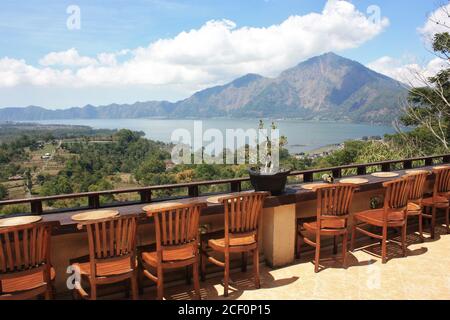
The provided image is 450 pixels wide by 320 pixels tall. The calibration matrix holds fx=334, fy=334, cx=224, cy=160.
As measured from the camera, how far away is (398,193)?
3.60 m

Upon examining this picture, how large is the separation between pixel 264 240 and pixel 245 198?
40.5 inches

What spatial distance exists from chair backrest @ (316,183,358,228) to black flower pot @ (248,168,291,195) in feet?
1.29

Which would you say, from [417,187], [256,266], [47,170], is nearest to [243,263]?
[256,266]

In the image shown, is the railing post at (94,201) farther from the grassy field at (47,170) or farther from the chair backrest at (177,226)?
the grassy field at (47,170)

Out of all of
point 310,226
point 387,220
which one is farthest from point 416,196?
point 310,226

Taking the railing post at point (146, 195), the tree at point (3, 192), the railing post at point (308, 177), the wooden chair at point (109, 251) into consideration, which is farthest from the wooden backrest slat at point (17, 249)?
the tree at point (3, 192)

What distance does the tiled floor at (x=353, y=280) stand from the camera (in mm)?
2869

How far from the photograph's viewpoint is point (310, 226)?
350cm

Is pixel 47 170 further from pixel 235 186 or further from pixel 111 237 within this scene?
pixel 111 237

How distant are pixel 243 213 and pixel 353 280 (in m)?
1.27

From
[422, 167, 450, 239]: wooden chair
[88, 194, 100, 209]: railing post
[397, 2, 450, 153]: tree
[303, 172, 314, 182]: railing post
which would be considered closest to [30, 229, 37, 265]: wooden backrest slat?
[88, 194, 100, 209]: railing post

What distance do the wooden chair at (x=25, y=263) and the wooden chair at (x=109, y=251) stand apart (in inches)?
9.8

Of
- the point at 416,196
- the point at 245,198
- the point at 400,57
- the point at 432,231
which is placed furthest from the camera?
the point at 400,57
